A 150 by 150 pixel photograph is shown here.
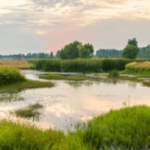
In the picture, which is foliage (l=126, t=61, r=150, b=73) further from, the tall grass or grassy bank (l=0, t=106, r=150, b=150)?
grassy bank (l=0, t=106, r=150, b=150)

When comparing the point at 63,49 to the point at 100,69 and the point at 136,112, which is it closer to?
the point at 100,69

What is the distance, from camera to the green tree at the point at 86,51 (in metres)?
90.8

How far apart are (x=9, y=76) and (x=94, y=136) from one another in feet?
56.3

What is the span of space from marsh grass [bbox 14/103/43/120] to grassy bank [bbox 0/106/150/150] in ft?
11.0

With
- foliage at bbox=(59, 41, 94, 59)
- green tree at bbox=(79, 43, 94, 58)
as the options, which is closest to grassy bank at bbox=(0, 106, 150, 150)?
green tree at bbox=(79, 43, 94, 58)

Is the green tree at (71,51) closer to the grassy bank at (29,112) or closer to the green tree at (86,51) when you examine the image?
the green tree at (86,51)

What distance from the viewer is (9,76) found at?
23.1 metres

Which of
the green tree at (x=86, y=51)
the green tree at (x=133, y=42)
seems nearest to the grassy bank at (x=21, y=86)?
the green tree at (x=86, y=51)

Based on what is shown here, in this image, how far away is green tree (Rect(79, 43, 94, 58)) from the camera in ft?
298

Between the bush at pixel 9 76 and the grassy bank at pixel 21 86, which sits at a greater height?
the bush at pixel 9 76

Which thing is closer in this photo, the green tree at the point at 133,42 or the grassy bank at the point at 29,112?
the grassy bank at the point at 29,112

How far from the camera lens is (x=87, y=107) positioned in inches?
545

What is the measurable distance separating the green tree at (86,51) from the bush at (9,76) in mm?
67179

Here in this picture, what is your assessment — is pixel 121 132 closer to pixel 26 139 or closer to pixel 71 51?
pixel 26 139
